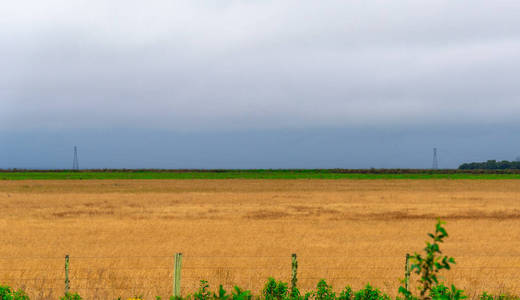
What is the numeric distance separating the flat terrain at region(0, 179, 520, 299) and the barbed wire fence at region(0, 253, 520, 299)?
45 millimetres

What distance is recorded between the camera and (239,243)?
88.5 feet

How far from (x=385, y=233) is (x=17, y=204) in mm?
36988

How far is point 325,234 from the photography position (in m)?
30.3

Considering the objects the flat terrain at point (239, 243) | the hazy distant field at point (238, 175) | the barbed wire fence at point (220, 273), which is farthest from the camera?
the hazy distant field at point (238, 175)

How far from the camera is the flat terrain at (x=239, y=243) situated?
59.1ft

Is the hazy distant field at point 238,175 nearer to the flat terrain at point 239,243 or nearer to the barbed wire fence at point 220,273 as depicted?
the flat terrain at point 239,243

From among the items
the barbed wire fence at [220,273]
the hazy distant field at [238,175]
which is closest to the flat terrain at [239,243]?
the barbed wire fence at [220,273]

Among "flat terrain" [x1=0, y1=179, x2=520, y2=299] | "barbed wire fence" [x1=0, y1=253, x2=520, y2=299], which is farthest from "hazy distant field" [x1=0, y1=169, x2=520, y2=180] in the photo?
"barbed wire fence" [x1=0, y1=253, x2=520, y2=299]

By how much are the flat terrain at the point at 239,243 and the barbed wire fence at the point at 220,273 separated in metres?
0.04

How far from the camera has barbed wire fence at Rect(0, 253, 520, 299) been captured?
53.8 ft

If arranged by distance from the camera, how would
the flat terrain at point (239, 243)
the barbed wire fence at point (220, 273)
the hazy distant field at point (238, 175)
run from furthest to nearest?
the hazy distant field at point (238, 175) → the flat terrain at point (239, 243) → the barbed wire fence at point (220, 273)

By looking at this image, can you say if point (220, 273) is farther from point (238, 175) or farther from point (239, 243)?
point (238, 175)

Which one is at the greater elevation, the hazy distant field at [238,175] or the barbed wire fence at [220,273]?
the hazy distant field at [238,175]

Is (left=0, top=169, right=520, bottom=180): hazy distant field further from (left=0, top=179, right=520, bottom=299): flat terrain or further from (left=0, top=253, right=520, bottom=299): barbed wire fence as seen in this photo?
(left=0, top=253, right=520, bottom=299): barbed wire fence
